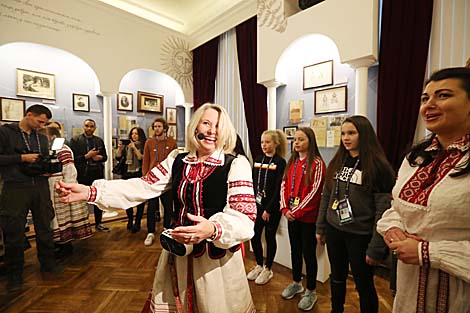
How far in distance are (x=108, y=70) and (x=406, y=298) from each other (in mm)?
4666

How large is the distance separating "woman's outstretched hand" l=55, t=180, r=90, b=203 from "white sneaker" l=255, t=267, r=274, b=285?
6.02ft

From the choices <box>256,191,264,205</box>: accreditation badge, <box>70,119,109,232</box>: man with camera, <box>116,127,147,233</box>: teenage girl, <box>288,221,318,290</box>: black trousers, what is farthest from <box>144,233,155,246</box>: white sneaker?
<box>288,221,318,290</box>: black trousers

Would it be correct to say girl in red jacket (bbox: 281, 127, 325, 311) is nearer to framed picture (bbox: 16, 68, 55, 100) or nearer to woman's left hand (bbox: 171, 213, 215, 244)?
woman's left hand (bbox: 171, 213, 215, 244)

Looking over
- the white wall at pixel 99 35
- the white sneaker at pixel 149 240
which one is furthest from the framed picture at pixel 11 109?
the white sneaker at pixel 149 240

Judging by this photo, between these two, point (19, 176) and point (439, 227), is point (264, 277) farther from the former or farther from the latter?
point (19, 176)

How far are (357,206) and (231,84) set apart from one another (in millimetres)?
3545

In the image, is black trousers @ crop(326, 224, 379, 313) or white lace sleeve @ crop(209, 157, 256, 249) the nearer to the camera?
white lace sleeve @ crop(209, 157, 256, 249)

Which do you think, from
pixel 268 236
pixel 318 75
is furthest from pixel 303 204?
pixel 318 75

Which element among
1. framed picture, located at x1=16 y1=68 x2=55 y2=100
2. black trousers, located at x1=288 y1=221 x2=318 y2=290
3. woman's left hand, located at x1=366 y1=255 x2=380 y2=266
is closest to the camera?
woman's left hand, located at x1=366 y1=255 x2=380 y2=266

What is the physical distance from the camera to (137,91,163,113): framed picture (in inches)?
197

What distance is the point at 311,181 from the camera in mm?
2051

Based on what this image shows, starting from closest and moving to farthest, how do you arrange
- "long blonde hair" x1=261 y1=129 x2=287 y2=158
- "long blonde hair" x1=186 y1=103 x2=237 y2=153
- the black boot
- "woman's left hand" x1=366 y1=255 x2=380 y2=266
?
"long blonde hair" x1=186 y1=103 x2=237 y2=153, "woman's left hand" x1=366 y1=255 x2=380 y2=266, the black boot, "long blonde hair" x1=261 y1=129 x2=287 y2=158

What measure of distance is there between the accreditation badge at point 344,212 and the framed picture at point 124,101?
14.5ft

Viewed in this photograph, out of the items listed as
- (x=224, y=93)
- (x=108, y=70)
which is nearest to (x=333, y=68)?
(x=224, y=93)
